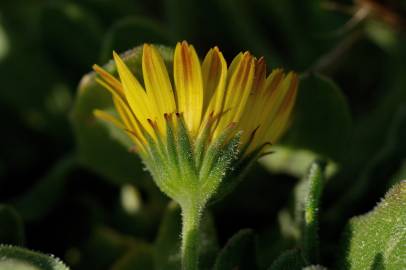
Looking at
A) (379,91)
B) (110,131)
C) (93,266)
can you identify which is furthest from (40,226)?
(379,91)

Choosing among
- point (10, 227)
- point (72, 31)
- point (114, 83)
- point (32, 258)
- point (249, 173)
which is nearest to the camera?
point (32, 258)

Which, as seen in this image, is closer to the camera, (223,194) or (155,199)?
(223,194)

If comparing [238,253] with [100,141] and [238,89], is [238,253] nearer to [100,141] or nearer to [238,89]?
[238,89]

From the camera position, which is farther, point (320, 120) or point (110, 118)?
point (320, 120)

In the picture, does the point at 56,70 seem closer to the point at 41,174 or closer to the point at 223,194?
the point at 41,174

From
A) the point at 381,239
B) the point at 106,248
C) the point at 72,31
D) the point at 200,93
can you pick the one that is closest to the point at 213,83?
the point at 200,93

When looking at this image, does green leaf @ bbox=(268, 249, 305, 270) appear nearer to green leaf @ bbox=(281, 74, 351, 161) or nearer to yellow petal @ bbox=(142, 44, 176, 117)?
yellow petal @ bbox=(142, 44, 176, 117)

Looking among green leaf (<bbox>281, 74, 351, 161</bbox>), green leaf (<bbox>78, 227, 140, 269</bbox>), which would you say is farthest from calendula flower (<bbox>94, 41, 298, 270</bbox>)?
green leaf (<bbox>78, 227, 140, 269</bbox>)
